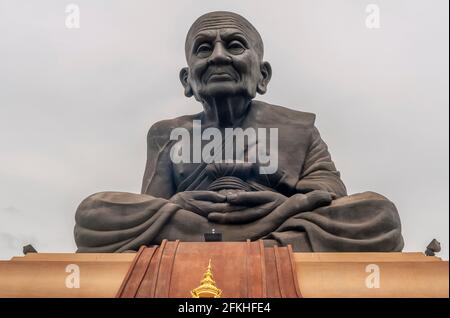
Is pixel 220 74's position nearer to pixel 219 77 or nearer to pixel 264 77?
pixel 219 77

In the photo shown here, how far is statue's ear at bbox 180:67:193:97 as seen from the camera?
Result: 30.5 ft

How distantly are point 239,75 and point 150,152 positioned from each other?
1289 millimetres

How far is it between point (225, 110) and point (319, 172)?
119cm

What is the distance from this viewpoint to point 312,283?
5.96 metres

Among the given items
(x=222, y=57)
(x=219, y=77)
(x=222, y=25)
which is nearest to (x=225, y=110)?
(x=219, y=77)

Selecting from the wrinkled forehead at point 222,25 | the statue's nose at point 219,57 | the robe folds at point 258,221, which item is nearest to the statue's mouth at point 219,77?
the statue's nose at point 219,57

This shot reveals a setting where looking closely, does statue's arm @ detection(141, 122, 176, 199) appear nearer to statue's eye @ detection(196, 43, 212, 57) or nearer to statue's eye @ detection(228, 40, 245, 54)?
statue's eye @ detection(196, 43, 212, 57)

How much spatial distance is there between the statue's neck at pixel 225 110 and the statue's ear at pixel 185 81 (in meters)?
0.29

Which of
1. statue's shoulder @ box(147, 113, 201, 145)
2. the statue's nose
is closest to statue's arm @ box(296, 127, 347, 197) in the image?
the statue's nose

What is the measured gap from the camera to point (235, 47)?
894 centimetres
